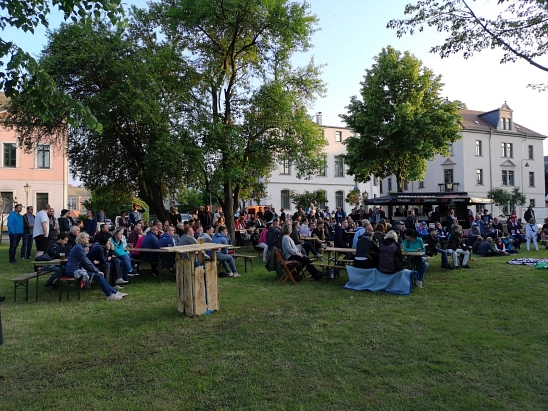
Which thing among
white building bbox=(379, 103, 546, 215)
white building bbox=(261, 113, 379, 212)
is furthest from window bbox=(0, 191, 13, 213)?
white building bbox=(379, 103, 546, 215)

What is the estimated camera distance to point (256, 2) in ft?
55.5

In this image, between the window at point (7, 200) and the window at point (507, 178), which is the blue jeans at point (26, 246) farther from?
the window at point (507, 178)

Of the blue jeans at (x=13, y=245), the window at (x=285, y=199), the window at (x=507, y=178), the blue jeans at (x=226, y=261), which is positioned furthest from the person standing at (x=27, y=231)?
the window at (x=507, y=178)

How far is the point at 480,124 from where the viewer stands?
164 feet

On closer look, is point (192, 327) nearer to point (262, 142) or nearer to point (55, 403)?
point (55, 403)

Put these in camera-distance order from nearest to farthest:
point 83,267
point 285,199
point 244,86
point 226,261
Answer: point 83,267 → point 226,261 → point 244,86 → point 285,199

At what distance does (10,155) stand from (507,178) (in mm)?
48741

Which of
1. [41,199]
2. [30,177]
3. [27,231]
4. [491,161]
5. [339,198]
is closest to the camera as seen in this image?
[27,231]

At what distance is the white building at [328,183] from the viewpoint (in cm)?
4599

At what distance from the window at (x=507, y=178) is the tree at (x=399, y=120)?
2256cm

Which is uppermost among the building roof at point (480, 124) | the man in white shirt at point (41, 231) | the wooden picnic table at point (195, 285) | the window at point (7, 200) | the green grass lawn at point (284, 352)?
the building roof at point (480, 124)

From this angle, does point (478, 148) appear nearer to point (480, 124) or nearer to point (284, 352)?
point (480, 124)

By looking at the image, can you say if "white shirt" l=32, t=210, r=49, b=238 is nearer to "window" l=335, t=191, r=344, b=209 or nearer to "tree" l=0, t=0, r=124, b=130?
"tree" l=0, t=0, r=124, b=130

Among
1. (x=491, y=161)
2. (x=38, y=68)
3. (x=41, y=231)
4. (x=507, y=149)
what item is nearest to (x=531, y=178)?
(x=507, y=149)
